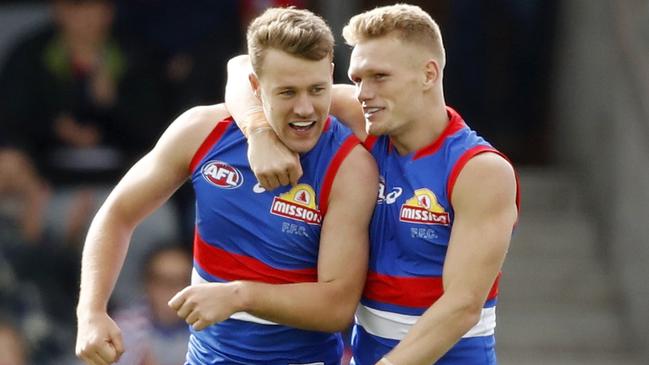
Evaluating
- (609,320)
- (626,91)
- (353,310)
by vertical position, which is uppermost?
(353,310)

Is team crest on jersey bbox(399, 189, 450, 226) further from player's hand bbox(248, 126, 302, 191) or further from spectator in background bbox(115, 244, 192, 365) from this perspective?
spectator in background bbox(115, 244, 192, 365)

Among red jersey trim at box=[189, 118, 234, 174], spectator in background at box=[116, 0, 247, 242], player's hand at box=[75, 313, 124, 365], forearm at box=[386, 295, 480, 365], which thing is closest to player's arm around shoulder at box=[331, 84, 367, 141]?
red jersey trim at box=[189, 118, 234, 174]

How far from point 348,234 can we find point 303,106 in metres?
0.42

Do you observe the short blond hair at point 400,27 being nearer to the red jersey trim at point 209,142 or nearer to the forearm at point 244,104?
the forearm at point 244,104

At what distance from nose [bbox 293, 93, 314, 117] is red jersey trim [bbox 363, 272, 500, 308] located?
569 mm

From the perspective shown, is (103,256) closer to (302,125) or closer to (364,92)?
(302,125)

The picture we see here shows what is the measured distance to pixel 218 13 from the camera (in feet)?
30.7

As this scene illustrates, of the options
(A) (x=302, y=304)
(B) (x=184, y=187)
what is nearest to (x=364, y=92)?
(A) (x=302, y=304)

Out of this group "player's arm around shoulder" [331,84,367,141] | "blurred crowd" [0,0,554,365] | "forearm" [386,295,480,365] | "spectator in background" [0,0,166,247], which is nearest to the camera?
"forearm" [386,295,480,365]

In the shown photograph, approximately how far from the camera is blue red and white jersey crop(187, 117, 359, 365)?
4.77 meters

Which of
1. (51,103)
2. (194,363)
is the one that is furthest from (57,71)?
(194,363)

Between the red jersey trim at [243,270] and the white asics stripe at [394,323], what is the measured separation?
0.23 metres

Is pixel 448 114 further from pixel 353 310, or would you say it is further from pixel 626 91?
pixel 626 91

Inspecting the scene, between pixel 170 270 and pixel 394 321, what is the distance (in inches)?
144
